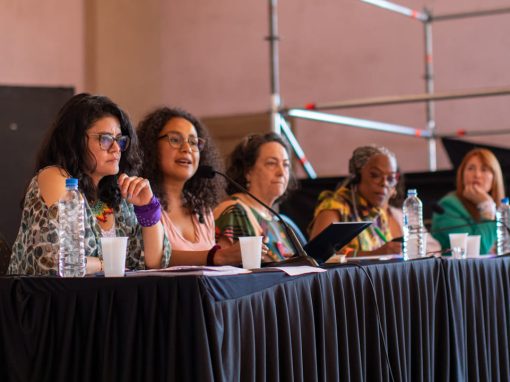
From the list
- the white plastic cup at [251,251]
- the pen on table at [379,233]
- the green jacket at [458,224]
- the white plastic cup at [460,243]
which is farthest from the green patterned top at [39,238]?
the green jacket at [458,224]

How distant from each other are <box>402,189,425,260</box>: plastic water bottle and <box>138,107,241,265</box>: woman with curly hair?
72 centimetres

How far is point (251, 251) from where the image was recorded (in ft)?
7.26

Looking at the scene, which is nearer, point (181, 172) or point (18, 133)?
point (181, 172)

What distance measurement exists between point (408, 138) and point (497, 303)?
3208 millimetres

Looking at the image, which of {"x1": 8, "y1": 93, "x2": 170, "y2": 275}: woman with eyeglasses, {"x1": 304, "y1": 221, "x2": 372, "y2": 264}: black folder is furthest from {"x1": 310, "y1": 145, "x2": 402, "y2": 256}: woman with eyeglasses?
{"x1": 8, "y1": 93, "x2": 170, "y2": 275}: woman with eyeglasses

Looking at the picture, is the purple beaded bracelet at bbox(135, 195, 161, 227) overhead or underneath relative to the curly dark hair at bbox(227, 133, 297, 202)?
underneath

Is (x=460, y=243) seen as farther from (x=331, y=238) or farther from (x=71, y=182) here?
(x=71, y=182)

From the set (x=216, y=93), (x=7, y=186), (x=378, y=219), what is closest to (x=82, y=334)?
(x=378, y=219)

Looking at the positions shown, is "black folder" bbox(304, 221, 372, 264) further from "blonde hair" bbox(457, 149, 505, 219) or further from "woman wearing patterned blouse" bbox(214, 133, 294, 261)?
"blonde hair" bbox(457, 149, 505, 219)

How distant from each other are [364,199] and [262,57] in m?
3.48

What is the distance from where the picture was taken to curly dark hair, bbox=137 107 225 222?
300 centimetres

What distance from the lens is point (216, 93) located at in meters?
7.25

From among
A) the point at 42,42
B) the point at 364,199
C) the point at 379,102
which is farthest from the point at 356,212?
the point at 42,42

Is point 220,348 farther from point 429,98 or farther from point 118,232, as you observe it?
point 429,98
